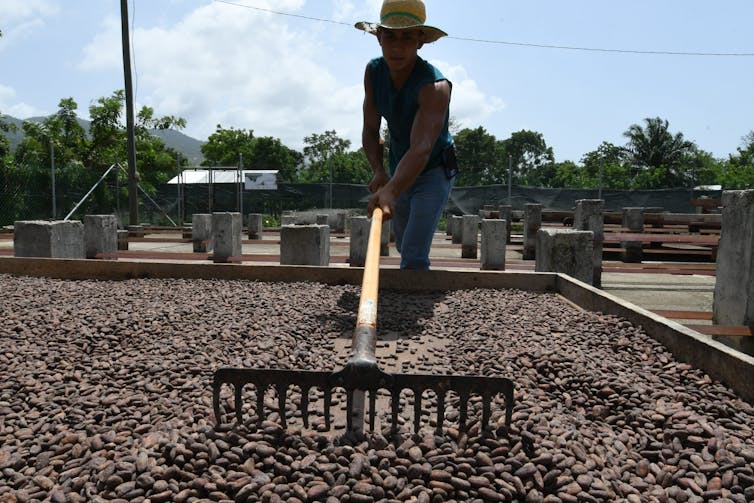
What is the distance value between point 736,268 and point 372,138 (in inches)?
103

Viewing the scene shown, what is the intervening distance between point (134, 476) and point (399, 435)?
0.74 m

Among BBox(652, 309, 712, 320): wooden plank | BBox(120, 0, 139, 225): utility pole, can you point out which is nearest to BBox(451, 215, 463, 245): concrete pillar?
BBox(120, 0, 139, 225): utility pole

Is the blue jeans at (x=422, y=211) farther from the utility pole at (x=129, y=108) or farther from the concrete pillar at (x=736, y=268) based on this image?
the utility pole at (x=129, y=108)

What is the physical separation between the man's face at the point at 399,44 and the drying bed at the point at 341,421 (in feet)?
5.26

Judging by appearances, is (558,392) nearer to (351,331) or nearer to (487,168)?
(351,331)

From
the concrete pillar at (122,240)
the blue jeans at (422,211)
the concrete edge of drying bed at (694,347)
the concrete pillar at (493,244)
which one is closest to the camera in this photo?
the concrete edge of drying bed at (694,347)

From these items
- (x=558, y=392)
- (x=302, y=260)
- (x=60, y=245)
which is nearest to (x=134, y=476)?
(x=558, y=392)

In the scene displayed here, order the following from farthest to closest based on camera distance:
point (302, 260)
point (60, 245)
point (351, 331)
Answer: point (60, 245) → point (302, 260) → point (351, 331)

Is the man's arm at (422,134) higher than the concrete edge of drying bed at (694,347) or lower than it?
higher

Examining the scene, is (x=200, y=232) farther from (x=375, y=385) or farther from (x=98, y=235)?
(x=375, y=385)

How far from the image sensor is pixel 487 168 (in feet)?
180

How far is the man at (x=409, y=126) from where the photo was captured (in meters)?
3.36

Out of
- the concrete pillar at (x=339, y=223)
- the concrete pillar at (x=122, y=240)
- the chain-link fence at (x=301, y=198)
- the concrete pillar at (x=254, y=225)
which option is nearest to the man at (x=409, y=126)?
the concrete pillar at (x=122, y=240)

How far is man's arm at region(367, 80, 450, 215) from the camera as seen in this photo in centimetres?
333
